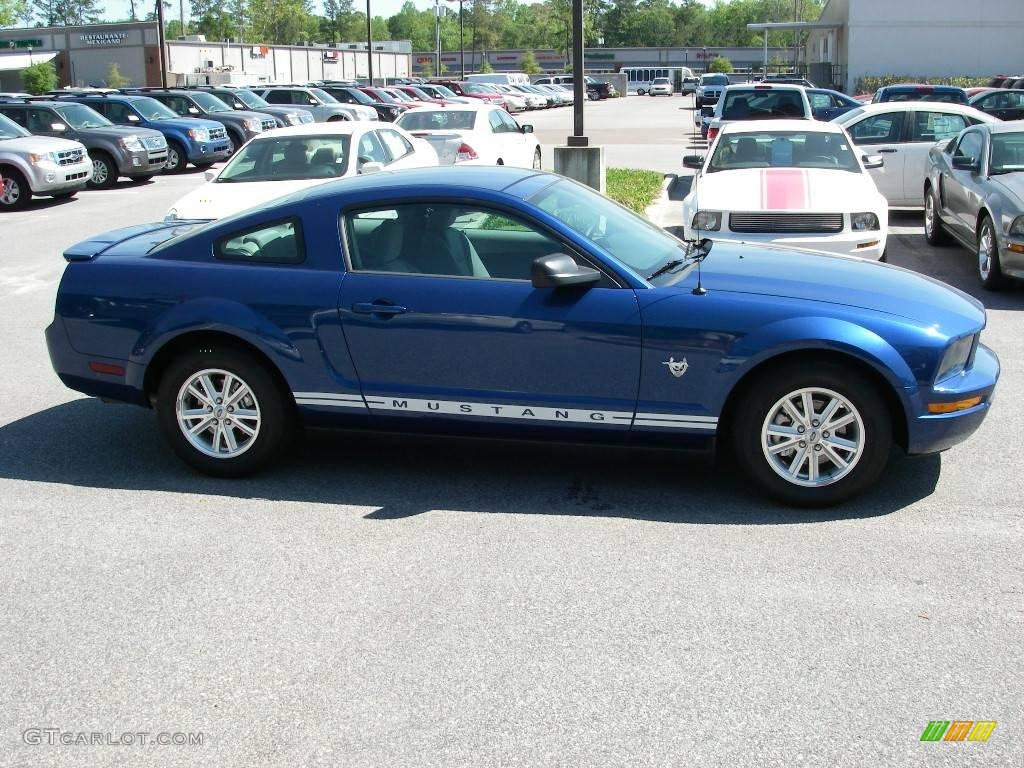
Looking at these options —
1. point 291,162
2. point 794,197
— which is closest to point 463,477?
point 794,197

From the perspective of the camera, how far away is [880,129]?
15.2 m

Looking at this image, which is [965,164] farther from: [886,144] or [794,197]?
[886,144]

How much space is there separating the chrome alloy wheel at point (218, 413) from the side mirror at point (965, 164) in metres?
8.42

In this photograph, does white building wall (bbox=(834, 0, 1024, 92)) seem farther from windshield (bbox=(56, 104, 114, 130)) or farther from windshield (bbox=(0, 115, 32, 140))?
windshield (bbox=(0, 115, 32, 140))

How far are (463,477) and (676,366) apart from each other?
1344mm

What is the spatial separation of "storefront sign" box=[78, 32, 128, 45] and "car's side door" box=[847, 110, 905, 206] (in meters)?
62.1

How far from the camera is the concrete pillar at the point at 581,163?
15109 millimetres

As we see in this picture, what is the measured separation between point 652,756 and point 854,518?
7.38 ft

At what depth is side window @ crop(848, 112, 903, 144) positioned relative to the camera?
15164 millimetres

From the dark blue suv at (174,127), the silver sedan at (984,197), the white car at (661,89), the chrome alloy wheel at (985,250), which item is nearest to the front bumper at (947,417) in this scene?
the silver sedan at (984,197)

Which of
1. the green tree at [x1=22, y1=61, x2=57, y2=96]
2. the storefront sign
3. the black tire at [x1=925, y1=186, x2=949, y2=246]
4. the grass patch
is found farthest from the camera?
the storefront sign

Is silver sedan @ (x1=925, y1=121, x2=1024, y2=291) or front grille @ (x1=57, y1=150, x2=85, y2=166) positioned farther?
front grille @ (x1=57, y1=150, x2=85, y2=166)

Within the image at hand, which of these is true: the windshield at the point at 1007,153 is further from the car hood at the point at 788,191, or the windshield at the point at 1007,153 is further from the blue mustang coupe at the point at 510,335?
the blue mustang coupe at the point at 510,335

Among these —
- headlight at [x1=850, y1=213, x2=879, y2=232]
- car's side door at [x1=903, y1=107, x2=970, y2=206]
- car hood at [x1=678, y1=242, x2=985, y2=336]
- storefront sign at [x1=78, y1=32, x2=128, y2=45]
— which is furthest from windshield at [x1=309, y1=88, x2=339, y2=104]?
storefront sign at [x1=78, y1=32, x2=128, y2=45]
